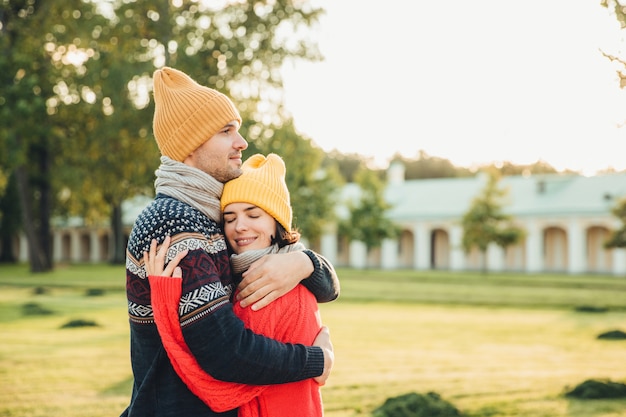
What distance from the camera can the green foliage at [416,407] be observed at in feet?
22.7

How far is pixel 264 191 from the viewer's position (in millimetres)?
2918

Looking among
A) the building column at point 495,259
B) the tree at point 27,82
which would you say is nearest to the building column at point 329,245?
the building column at point 495,259

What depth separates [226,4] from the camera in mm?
22469

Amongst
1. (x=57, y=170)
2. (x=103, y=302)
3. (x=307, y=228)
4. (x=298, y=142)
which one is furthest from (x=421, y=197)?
(x=103, y=302)

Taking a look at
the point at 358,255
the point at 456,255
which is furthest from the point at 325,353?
the point at 358,255

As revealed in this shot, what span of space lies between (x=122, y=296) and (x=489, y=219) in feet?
89.8

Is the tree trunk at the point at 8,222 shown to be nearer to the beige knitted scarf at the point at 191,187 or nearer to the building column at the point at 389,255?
the building column at the point at 389,255

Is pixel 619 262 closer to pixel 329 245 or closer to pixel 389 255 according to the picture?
pixel 389 255

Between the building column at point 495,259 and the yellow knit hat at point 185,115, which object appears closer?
the yellow knit hat at point 185,115

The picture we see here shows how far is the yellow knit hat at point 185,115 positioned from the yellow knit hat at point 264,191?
0.22 m

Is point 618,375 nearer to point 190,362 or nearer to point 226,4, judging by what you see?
point 190,362

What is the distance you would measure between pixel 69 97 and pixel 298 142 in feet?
39.1

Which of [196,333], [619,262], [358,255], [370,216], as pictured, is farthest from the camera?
[358,255]

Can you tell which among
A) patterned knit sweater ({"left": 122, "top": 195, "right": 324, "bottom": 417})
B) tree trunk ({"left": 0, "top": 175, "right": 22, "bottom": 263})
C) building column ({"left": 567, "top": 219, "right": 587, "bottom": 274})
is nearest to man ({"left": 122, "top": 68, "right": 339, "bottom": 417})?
patterned knit sweater ({"left": 122, "top": 195, "right": 324, "bottom": 417})
